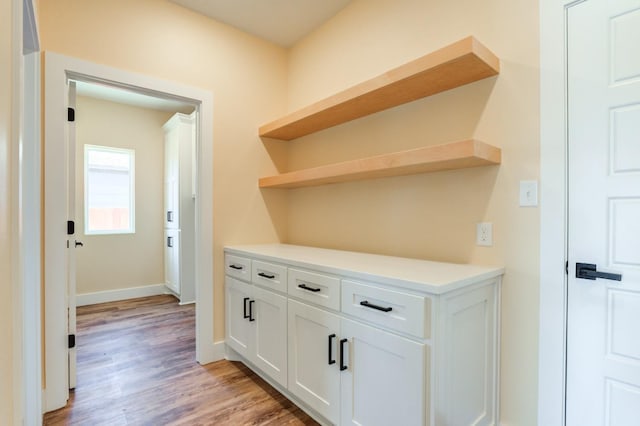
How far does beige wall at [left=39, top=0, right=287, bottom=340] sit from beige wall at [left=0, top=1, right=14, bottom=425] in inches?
57.2

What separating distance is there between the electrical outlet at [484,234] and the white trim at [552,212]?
223mm

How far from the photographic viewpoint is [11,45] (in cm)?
90

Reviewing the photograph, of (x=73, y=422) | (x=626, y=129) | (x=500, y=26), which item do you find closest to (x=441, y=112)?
(x=500, y=26)

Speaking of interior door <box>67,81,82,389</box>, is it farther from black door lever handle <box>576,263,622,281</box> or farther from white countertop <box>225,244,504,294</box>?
black door lever handle <box>576,263,622,281</box>

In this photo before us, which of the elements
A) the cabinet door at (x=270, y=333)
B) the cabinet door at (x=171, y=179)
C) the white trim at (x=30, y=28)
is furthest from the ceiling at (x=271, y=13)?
the cabinet door at (x=270, y=333)

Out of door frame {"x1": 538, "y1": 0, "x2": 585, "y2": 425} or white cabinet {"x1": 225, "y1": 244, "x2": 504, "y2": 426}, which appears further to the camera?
door frame {"x1": 538, "y1": 0, "x2": 585, "y2": 425}

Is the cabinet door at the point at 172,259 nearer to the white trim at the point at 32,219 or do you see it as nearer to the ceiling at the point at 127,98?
the ceiling at the point at 127,98

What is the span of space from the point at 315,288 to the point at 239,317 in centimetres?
96

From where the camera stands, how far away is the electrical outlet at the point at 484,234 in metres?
1.64

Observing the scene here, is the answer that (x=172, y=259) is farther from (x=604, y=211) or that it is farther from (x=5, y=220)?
(x=604, y=211)

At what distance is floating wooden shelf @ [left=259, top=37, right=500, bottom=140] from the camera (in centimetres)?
150

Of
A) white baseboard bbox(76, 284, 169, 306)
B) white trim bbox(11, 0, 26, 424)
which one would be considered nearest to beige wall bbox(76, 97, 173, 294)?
white baseboard bbox(76, 284, 169, 306)

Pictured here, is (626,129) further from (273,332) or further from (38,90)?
(38,90)

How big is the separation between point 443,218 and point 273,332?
48.8 inches
